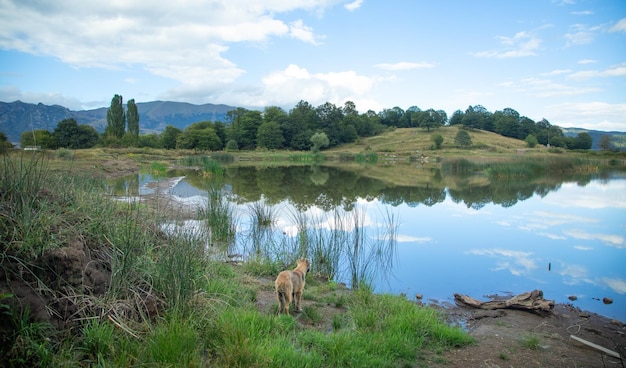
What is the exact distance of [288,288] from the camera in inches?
199

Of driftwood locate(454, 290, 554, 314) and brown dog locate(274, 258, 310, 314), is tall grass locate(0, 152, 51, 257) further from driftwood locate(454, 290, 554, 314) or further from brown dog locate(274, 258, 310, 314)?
driftwood locate(454, 290, 554, 314)

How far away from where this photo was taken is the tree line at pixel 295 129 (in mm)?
73562

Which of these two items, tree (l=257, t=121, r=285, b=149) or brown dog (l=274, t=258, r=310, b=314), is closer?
brown dog (l=274, t=258, r=310, b=314)

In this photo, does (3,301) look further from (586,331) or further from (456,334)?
(586,331)

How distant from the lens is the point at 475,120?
10300cm

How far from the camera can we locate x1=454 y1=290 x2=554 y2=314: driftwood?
21.2ft

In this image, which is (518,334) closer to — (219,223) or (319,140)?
(219,223)

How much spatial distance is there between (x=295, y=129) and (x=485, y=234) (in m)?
78.3

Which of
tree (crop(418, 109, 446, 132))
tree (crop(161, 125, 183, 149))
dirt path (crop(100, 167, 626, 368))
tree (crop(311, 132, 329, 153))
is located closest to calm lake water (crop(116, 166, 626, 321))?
dirt path (crop(100, 167, 626, 368))

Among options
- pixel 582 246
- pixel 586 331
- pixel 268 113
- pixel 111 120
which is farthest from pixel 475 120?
pixel 586 331

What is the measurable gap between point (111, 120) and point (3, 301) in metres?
81.9

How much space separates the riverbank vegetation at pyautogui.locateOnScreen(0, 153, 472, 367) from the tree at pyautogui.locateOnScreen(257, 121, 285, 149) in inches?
3060

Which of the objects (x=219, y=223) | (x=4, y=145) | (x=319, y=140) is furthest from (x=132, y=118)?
(x=4, y=145)

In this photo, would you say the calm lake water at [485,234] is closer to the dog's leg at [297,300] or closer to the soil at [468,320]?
the soil at [468,320]
